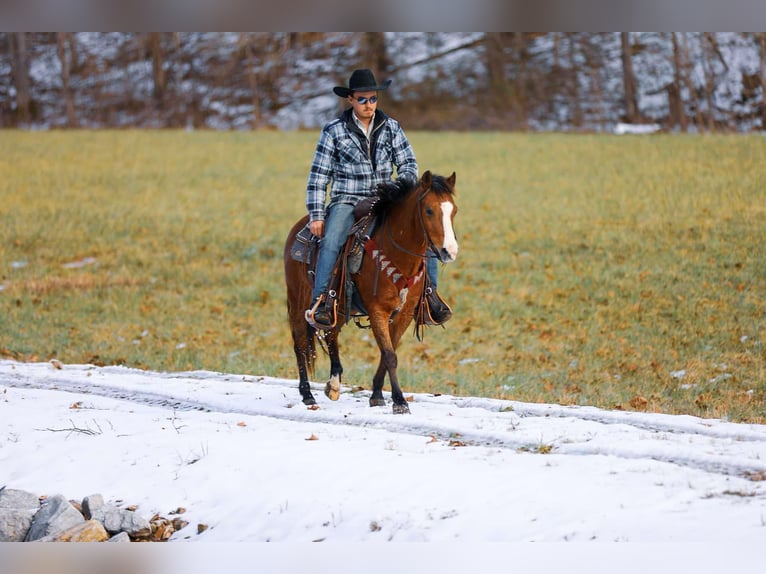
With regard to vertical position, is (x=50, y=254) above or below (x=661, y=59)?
below

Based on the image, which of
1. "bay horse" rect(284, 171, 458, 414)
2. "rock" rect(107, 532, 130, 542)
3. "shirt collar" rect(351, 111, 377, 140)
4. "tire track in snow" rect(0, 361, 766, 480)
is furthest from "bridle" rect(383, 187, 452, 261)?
"rock" rect(107, 532, 130, 542)

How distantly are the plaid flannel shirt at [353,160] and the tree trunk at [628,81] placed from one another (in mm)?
8522

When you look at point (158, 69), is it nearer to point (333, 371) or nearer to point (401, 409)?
point (333, 371)

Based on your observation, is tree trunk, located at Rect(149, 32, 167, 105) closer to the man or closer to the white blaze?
the man

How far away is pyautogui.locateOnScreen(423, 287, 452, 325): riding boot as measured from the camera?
6.61 meters

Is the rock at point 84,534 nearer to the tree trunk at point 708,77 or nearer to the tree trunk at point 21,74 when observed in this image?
the tree trunk at point 708,77

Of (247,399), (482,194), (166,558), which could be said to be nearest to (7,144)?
(482,194)

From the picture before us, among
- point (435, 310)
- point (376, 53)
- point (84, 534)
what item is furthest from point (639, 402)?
point (376, 53)

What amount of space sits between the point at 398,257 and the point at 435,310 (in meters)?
0.58

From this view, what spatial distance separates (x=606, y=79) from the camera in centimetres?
1472

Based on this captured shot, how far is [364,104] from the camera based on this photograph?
6.39 metres
